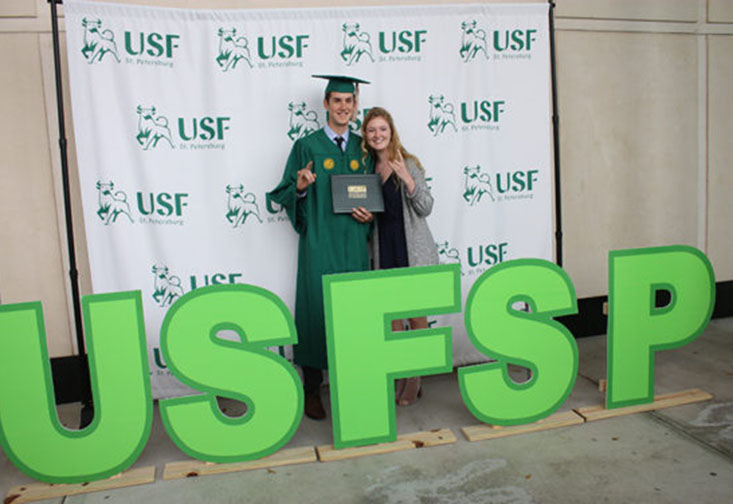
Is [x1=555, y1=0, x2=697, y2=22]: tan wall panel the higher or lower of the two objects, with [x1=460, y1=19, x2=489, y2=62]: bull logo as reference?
higher

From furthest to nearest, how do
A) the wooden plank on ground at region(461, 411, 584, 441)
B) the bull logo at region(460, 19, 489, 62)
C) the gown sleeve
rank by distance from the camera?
the bull logo at region(460, 19, 489, 62)
the gown sleeve
the wooden plank on ground at region(461, 411, 584, 441)

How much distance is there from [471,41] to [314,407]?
7.34 feet

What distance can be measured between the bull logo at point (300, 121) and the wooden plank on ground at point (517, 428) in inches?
70.2

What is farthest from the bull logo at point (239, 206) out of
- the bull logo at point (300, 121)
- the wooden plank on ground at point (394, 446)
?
the wooden plank on ground at point (394, 446)

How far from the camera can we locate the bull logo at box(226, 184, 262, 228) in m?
3.21

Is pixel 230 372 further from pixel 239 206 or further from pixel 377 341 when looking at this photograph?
pixel 239 206

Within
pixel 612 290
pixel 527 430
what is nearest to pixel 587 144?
pixel 612 290

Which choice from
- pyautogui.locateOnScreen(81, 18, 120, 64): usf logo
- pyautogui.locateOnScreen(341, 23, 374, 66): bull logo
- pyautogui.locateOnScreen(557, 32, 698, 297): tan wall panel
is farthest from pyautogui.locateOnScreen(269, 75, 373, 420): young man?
pyautogui.locateOnScreen(557, 32, 698, 297): tan wall panel

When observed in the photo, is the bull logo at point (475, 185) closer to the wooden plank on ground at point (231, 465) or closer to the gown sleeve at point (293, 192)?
the gown sleeve at point (293, 192)

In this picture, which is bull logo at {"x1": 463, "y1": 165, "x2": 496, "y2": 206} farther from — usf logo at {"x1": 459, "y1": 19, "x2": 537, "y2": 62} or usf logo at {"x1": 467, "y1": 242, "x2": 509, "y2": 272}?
usf logo at {"x1": 459, "y1": 19, "x2": 537, "y2": 62}

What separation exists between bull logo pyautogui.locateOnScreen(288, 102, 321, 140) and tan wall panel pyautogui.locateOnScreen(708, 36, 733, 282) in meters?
3.01

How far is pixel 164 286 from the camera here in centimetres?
316

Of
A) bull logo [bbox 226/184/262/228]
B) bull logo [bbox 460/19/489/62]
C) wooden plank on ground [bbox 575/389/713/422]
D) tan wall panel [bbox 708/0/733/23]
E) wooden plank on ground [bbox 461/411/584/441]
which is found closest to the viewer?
wooden plank on ground [bbox 461/411/584/441]

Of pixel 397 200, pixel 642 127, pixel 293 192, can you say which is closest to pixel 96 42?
pixel 293 192
